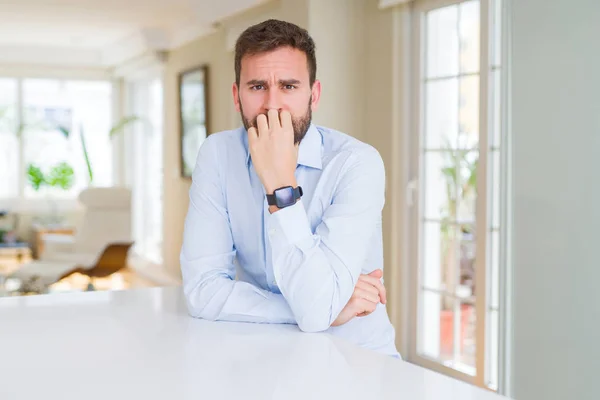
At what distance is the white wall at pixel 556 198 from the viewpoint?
2.90 m

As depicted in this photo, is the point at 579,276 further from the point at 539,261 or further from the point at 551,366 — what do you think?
the point at 551,366

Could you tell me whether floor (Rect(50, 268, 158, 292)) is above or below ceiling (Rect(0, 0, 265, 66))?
below

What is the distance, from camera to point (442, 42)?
4.12 metres

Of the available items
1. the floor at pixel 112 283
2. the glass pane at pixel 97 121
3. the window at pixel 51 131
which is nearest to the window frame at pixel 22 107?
the window at pixel 51 131

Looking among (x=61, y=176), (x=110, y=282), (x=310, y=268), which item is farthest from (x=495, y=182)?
(x=61, y=176)

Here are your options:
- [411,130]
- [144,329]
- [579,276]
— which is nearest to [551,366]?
[579,276]

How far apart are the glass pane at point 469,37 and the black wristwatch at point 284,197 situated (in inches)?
103

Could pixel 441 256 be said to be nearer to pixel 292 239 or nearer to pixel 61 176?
pixel 292 239

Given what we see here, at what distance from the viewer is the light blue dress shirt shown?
1.48m

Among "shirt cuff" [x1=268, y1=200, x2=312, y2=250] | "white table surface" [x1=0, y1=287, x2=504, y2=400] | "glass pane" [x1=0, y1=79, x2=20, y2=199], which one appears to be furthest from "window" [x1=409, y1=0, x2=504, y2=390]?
"glass pane" [x1=0, y1=79, x2=20, y2=199]

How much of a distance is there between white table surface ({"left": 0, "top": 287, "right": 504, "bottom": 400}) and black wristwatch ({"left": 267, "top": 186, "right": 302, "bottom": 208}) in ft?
0.81

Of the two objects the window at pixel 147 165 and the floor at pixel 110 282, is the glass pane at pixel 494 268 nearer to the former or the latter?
the floor at pixel 110 282

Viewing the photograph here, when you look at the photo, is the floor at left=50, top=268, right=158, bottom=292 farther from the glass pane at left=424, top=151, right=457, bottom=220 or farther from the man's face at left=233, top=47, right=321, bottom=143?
the man's face at left=233, top=47, right=321, bottom=143

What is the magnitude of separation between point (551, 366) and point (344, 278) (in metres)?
1.97
